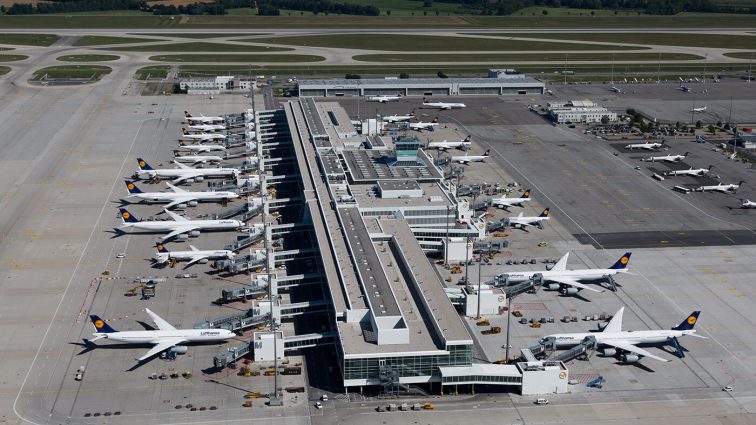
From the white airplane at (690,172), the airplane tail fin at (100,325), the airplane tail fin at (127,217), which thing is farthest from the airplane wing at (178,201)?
the white airplane at (690,172)

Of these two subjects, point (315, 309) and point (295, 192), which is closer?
point (315, 309)

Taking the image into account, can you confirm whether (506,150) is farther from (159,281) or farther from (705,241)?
(159,281)

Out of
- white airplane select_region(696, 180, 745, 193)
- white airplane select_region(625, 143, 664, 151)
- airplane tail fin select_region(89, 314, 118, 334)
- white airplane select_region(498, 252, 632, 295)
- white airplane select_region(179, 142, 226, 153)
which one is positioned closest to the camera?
airplane tail fin select_region(89, 314, 118, 334)

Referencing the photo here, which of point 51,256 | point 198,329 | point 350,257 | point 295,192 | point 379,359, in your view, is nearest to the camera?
point 379,359

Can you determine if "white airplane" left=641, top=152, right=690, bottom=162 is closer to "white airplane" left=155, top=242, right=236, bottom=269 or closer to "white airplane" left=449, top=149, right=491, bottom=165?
"white airplane" left=449, top=149, right=491, bottom=165

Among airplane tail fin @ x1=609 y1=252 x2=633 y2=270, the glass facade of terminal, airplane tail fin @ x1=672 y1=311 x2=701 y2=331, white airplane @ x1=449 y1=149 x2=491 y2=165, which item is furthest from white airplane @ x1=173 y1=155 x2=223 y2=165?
airplane tail fin @ x1=672 y1=311 x2=701 y2=331

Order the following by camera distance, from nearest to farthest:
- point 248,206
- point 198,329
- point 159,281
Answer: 1. point 198,329
2. point 159,281
3. point 248,206

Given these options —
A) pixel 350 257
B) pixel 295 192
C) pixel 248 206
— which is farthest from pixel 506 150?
pixel 350 257
